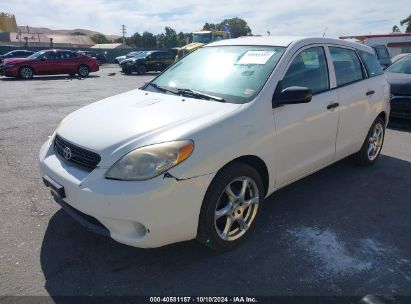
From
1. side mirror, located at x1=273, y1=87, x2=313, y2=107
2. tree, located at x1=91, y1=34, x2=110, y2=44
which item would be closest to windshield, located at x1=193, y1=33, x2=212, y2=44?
side mirror, located at x1=273, y1=87, x2=313, y2=107

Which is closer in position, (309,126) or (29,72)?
(309,126)

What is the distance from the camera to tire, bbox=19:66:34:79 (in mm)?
19156

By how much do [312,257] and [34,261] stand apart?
2222 millimetres

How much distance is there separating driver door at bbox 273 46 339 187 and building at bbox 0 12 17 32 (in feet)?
246

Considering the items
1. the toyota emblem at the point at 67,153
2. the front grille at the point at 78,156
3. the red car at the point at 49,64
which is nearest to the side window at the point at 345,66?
the front grille at the point at 78,156

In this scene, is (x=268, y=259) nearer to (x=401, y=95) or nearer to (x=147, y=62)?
(x=401, y=95)

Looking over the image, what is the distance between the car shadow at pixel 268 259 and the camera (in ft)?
8.68

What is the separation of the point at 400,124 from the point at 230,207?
253 inches

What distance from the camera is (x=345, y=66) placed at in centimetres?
440

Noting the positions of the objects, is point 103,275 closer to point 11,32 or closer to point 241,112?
point 241,112

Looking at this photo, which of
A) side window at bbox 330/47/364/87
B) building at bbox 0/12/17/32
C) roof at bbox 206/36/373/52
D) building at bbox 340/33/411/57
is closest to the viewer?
roof at bbox 206/36/373/52

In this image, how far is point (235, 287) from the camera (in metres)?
2.65

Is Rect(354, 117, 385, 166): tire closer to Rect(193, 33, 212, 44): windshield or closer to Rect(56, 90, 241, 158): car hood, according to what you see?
Rect(56, 90, 241, 158): car hood

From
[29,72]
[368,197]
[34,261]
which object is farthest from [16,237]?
[29,72]
